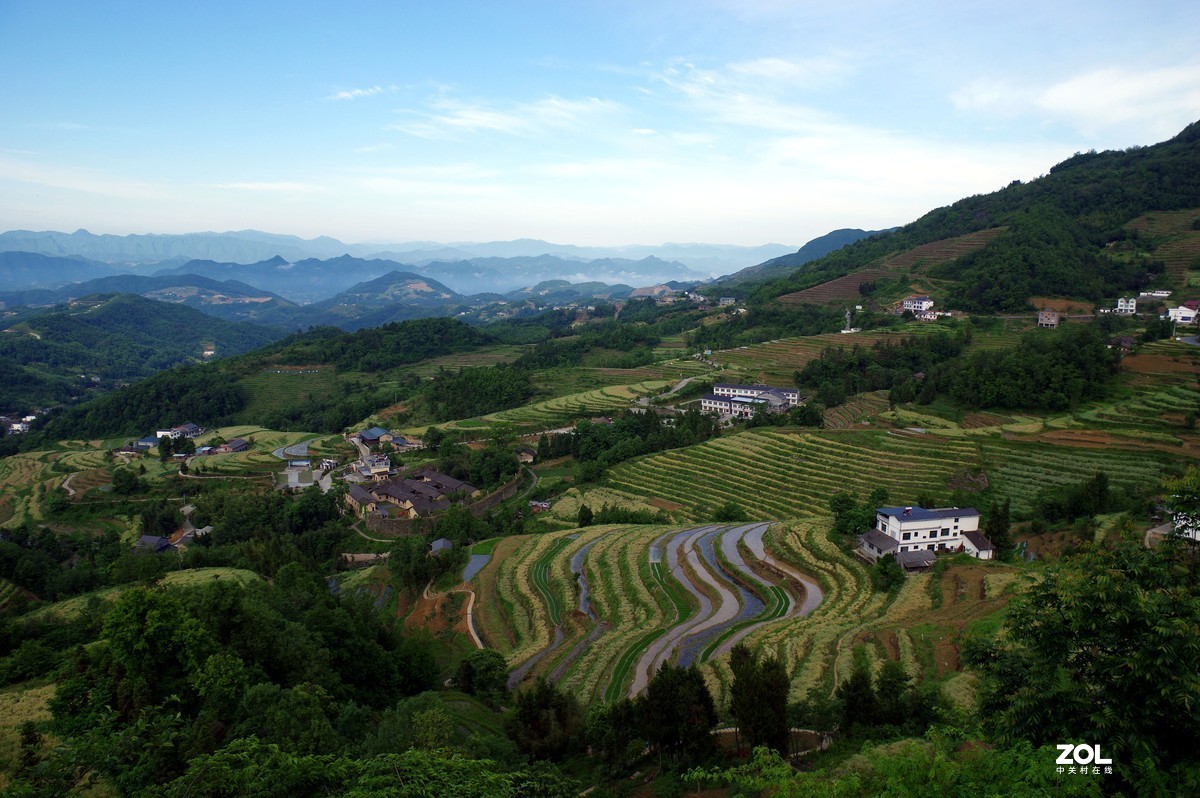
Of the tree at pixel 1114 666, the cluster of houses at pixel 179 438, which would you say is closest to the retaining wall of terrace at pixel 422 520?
the cluster of houses at pixel 179 438

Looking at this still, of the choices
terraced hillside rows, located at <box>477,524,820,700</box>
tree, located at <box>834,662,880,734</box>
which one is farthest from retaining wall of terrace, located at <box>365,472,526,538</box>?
tree, located at <box>834,662,880,734</box>

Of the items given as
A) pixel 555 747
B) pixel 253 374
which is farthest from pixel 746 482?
pixel 253 374

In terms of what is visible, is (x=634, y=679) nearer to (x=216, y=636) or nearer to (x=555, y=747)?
(x=555, y=747)

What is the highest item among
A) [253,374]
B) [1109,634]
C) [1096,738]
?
[1109,634]

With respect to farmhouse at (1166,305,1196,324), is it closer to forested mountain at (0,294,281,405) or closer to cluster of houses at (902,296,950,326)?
cluster of houses at (902,296,950,326)

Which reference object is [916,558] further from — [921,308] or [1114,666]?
[921,308]

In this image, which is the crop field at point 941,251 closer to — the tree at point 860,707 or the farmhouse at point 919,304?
the farmhouse at point 919,304

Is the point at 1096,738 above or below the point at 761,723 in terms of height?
above

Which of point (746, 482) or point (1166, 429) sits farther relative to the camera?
point (746, 482)
